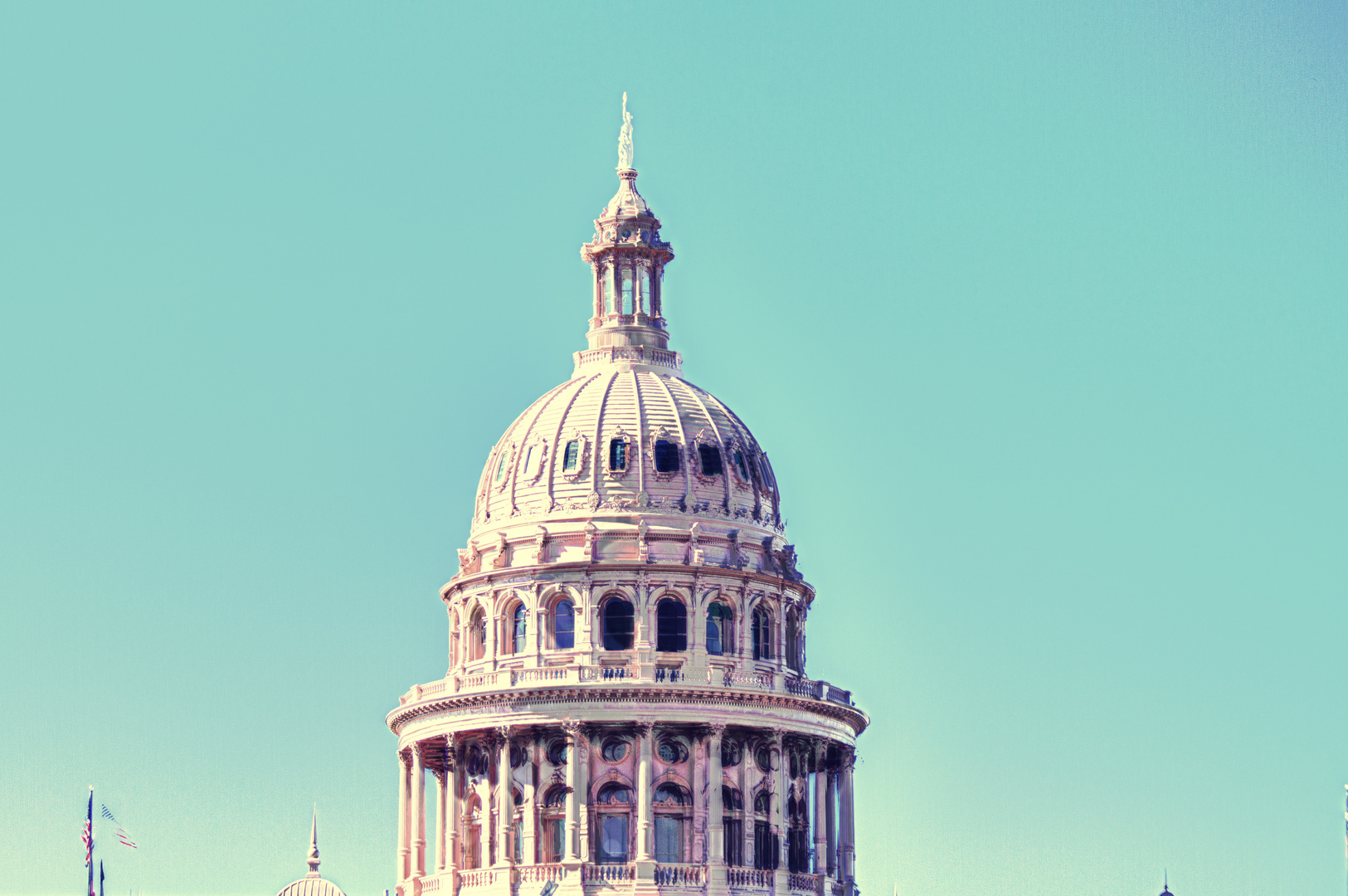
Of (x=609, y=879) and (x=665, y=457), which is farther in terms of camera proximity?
(x=665, y=457)

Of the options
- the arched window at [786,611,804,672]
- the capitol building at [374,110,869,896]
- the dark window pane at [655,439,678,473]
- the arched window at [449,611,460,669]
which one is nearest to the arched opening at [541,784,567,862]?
the capitol building at [374,110,869,896]

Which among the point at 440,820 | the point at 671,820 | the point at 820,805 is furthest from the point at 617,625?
the point at 820,805

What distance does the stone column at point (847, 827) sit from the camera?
15300 centimetres

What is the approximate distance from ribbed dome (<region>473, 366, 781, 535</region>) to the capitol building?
11cm

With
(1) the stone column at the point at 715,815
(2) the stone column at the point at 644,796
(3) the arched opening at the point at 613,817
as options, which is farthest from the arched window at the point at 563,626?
(1) the stone column at the point at 715,815

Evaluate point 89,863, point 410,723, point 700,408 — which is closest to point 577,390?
point 700,408

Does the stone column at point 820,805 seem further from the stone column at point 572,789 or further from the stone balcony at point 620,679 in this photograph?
the stone column at point 572,789

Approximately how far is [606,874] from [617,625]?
11453mm

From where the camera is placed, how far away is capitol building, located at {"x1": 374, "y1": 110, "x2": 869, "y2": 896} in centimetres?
14725

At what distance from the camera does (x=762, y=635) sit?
154125 millimetres

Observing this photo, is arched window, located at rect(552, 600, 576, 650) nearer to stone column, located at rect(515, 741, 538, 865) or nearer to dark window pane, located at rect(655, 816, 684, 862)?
stone column, located at rect(515, 741, 538, 865)

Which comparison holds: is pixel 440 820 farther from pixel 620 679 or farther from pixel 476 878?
pixel 620 679

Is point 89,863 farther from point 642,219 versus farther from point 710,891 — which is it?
point 642,219

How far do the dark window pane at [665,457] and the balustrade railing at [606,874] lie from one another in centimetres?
1843
